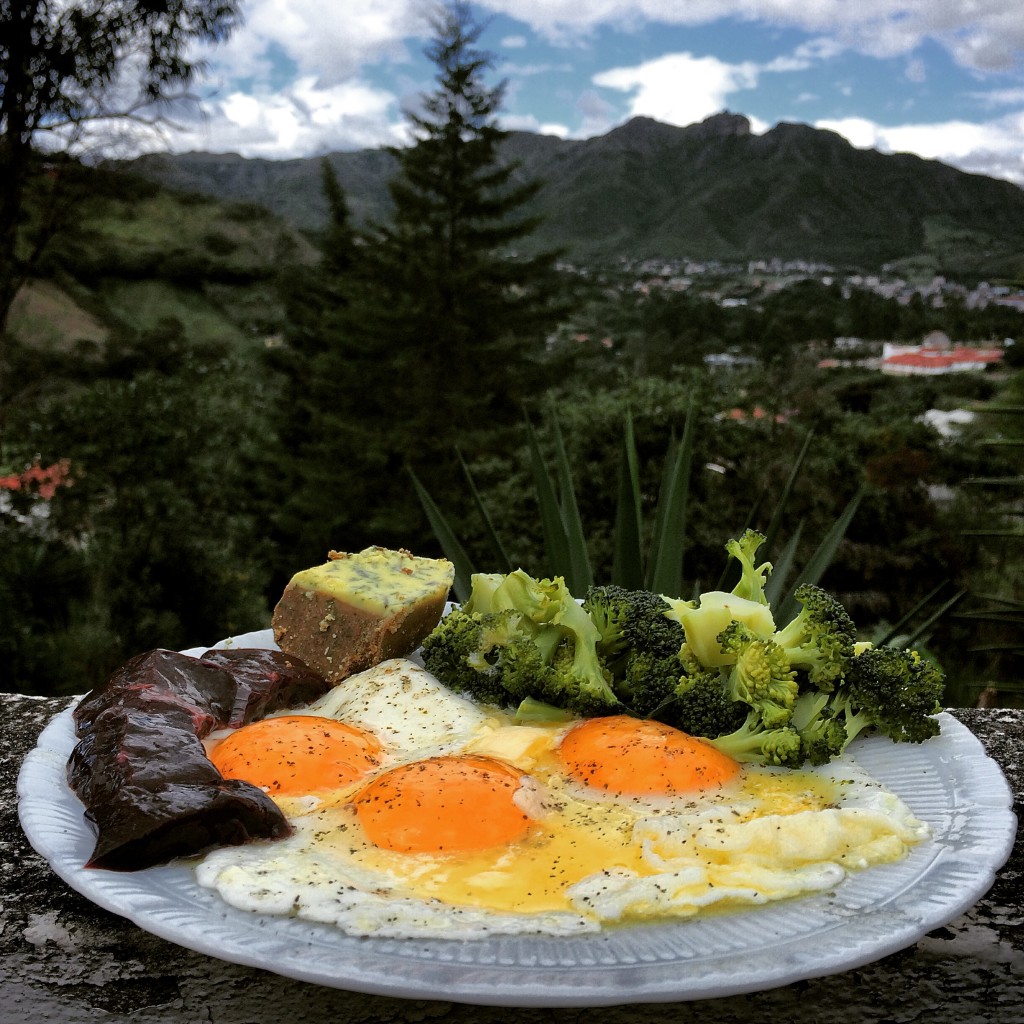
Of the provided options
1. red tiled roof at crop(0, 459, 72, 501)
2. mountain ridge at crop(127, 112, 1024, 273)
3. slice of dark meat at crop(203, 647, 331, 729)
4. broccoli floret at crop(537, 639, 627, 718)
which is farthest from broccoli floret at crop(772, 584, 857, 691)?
mountain ridge at crop(127, 112, 1024, 273)

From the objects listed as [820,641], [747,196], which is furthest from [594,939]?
[747,196]

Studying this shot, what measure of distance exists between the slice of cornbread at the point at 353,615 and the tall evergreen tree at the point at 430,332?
1349 cm

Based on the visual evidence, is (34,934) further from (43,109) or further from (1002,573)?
(1002,573)

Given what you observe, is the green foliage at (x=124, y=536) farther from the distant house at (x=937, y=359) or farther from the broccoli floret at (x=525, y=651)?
the distant house at (x=937, y=359)

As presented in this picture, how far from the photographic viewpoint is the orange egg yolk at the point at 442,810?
1.78 metres

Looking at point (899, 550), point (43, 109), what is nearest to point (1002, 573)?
point (899, 550)

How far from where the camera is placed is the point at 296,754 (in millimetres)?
2061

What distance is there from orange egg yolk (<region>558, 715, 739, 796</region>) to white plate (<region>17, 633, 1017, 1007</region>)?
18.1 inches

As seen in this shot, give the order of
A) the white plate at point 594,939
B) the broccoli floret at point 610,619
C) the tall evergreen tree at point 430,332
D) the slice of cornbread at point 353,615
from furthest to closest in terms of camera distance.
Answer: the tall evergreen tree at point 430,332 → the slice of cornbread at point 353,615 → the broccoli floret at point 610,619 → the white plate at point 594,939

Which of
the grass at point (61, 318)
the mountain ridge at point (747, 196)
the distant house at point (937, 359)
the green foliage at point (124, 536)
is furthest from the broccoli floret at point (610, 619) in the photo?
the mountain ridge at point (747, 196)

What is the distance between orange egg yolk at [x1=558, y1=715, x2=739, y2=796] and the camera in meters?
2.02

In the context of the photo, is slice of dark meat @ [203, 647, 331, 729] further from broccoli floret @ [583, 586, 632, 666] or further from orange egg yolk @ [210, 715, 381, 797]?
broccoli floret @ [583, 586, 632, 666]

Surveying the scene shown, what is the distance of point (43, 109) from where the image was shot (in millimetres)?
7828

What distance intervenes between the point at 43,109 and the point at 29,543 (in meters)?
→ 3.77
